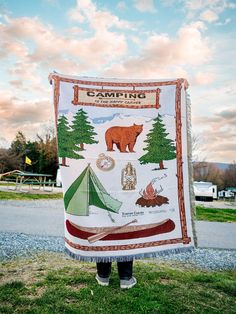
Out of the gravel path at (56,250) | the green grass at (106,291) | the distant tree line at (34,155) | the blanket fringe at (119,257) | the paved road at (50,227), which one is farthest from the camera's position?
the distant tree line at (34,155)

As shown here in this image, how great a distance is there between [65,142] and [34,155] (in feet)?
158

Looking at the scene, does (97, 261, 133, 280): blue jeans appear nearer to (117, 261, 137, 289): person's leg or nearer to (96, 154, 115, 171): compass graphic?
(117, 261, 137, 289): person's leg

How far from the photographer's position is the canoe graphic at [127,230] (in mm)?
3613

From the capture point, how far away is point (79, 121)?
373 cm

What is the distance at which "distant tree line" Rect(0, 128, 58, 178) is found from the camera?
46.7 meters

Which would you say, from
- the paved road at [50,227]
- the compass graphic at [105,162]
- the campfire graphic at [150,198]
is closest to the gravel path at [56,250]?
the paved road at [50,227]

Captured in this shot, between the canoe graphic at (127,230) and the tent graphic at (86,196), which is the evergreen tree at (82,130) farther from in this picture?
the canoe graphic at (127,230)

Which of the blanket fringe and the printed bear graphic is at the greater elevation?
the printed bear graphic

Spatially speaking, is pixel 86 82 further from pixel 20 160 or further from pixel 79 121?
pixel 20 160

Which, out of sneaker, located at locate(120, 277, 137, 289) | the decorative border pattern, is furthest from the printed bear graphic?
sneaker, located at locate(120, 277, 137, 289)

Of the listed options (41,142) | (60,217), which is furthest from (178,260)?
(41,142)

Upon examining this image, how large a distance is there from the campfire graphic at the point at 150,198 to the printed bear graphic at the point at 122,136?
46 centimetres

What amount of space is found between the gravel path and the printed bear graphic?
277 cm

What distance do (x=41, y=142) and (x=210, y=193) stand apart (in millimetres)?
30001
